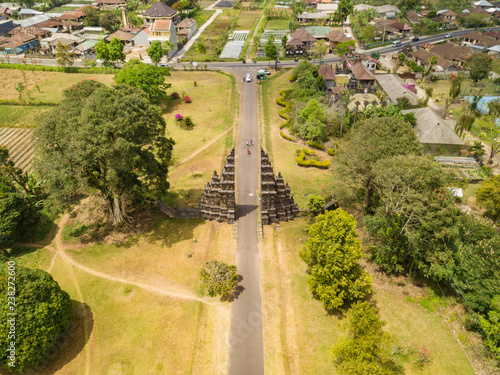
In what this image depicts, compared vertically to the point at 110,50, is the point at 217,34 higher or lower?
higher

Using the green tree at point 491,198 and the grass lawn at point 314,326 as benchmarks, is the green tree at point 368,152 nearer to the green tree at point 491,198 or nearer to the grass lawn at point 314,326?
the green tree at point 491,198

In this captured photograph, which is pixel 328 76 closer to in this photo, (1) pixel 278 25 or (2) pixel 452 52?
(2) pixel 452 52

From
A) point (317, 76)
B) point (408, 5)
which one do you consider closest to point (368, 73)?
point (317, 76)

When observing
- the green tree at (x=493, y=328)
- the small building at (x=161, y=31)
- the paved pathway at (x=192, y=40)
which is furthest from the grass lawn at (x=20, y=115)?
the green tree at (x=493, y=328)

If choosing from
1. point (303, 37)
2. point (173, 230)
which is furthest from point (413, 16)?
point (173, 230)

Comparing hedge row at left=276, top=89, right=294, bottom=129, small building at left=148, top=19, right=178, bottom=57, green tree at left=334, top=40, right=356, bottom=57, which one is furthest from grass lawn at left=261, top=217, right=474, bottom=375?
small building at left=148, top=19, right=178, bottom=57

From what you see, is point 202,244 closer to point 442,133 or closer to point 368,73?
point 442,133

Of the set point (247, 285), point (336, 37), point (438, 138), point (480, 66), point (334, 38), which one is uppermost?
point (336, 37)

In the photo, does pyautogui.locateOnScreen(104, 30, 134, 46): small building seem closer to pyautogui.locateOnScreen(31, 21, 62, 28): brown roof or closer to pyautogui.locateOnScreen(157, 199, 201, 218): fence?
pyautogui.locateOnScreen(31, 21, 62, 28): brown roof
